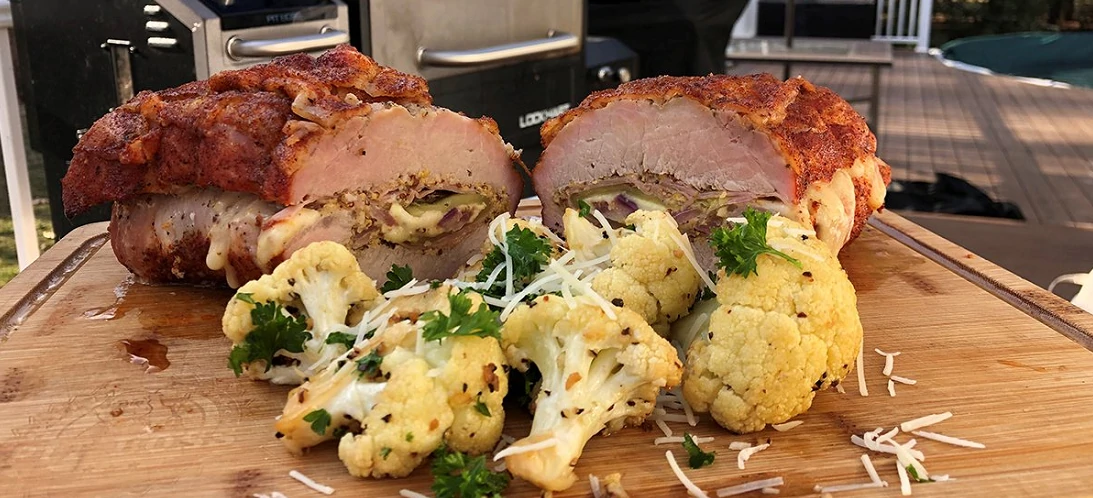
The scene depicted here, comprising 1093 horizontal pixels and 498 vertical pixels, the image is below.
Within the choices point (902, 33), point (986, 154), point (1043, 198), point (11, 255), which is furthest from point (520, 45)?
point (902, 33)

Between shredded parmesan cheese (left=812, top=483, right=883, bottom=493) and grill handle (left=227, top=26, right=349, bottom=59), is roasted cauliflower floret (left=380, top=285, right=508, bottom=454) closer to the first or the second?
shredded parmesan cheese (left=812, top=483, right=883, bottom=493)

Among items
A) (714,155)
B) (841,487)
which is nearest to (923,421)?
(841,487)

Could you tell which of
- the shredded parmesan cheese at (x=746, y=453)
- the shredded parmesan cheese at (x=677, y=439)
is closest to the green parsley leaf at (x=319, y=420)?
the shredded parmesan cheese at (x=677, y=439)

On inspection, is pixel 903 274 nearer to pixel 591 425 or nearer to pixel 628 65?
pixel 591 425

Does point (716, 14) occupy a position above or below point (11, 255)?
above

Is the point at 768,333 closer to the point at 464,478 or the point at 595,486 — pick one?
the point at 595,486

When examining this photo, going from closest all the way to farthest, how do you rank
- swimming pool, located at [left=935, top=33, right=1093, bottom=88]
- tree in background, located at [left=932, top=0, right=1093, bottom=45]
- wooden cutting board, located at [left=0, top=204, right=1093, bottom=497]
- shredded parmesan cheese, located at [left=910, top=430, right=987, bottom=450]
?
1. wooden cutting board, located at [left=0, top=204, right=1093, bottom=497]
2. shredded parmesan cheese, located at [left=910, top=430, right=987, bottom=450]
3. swimming pool, located at [left=935, top=33, right=1093, bottom=88]
4. tree in background, located at [left=932, top=0, right=1093, bottom=45]

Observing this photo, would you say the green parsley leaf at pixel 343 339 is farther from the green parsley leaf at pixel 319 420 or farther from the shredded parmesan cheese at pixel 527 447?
the shredded parmesan cheese at pixel 527 447

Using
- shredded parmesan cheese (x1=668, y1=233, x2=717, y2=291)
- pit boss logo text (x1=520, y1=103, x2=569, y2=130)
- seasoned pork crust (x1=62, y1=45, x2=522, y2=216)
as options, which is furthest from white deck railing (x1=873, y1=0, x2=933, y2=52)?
shredded parmesan cheese (x1=668, y1=233, x2=717, y2=291)
